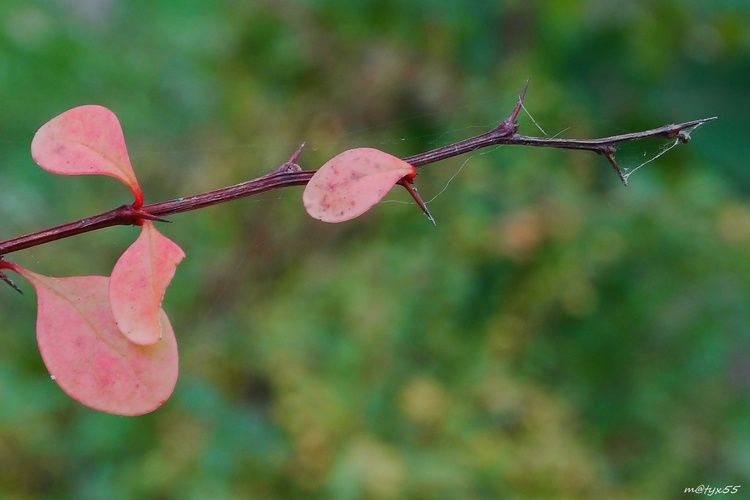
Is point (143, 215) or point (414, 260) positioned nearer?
point (143, 215)

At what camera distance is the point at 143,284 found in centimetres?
33

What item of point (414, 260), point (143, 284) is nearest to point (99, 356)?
point (143, 284)

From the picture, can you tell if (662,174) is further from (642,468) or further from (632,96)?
(642,468)

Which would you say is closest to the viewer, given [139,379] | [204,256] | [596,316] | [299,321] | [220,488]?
[139,379]

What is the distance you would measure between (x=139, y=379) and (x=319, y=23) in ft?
5.18

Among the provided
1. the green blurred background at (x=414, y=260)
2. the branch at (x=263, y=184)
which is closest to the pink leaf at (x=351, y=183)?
the branch at (x=263, y=184)

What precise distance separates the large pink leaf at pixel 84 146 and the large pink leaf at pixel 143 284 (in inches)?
0.9

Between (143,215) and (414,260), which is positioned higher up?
(414,260)

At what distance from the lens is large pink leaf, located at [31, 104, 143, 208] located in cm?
36

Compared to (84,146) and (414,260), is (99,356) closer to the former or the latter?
A: (84,146)

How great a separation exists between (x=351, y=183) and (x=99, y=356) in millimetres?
139

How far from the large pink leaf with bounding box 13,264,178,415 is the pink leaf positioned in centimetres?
9

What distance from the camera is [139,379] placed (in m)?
0.34

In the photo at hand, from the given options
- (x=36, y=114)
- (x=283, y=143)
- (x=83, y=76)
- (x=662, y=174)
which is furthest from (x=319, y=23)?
(x=662, y=174)
